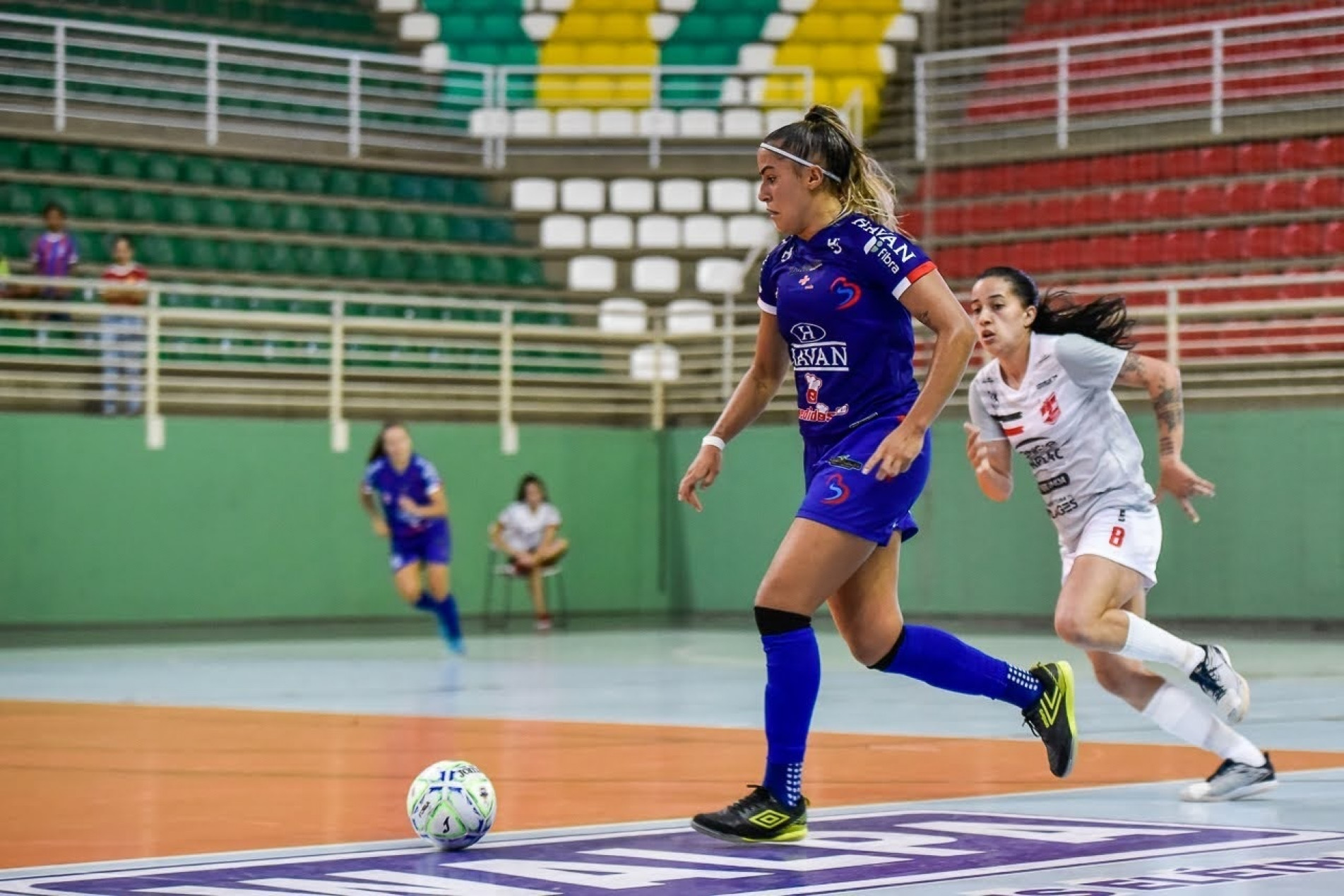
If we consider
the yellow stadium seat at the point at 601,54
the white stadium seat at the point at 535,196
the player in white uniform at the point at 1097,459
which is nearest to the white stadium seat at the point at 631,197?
the white stadium seat at the point at 535,196

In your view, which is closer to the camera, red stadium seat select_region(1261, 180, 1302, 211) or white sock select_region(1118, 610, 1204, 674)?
white sock select_region(1118, 610, 1204, 674)

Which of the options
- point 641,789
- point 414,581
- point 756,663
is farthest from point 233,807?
point 414,581

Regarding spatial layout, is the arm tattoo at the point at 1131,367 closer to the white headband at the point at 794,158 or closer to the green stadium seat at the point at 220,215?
the white headband at the point at 794,158

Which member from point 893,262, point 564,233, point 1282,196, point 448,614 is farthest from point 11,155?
point 893,262

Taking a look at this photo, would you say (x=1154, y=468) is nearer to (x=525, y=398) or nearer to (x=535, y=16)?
(x=525, y=398)

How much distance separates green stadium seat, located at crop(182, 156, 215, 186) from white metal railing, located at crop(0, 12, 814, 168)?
0.72 ft

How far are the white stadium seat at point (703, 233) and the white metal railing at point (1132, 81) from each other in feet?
7.84

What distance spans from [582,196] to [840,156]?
63.8ft

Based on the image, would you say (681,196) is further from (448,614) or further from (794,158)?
(794,158)

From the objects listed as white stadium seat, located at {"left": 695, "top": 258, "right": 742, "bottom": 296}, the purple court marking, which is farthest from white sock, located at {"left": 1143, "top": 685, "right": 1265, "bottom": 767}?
white stadium seat, located at {"left": 695, "top": 258, "right": 742, "bottom": 296}

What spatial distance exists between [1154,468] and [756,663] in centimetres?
555

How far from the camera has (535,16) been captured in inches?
1129

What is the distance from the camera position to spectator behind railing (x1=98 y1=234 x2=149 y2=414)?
20.5 meters

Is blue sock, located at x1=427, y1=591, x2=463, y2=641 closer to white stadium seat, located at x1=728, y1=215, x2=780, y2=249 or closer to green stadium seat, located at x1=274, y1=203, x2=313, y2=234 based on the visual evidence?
green stadium seat, located at x1=274, y1=203, x2=313, y2=234
